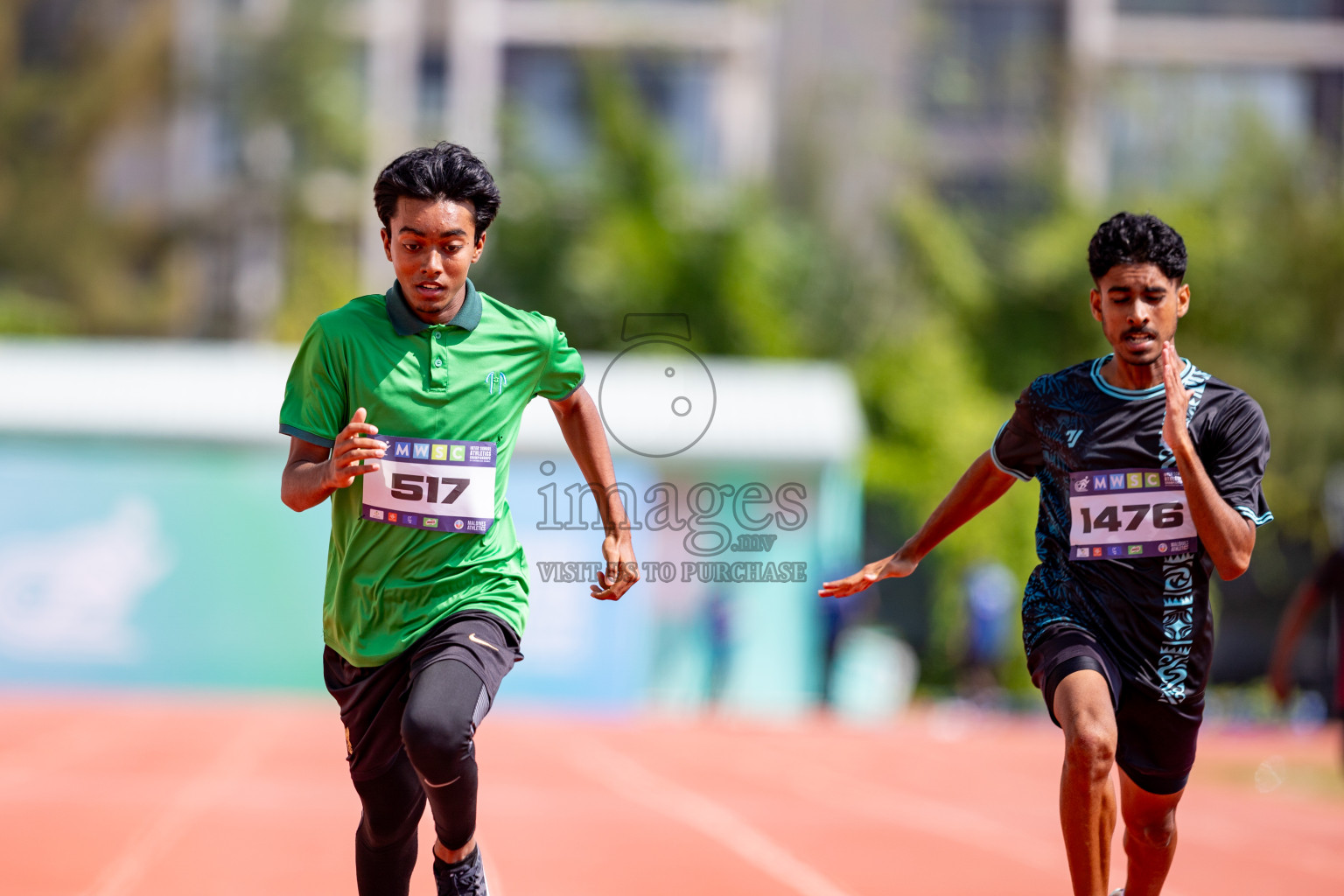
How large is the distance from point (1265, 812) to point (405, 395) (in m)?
7.97

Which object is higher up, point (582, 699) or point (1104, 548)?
point (1104, 548)

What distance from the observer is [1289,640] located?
7.79 meters

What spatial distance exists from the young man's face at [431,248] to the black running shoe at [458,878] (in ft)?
4.43

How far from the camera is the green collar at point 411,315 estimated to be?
386cm

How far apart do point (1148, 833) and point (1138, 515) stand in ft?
2.90

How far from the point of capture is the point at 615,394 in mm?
15453

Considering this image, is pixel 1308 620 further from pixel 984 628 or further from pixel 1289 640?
pixel 984 628

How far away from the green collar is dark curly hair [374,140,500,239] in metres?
0.19

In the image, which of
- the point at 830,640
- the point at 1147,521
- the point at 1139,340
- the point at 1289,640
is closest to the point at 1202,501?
the point at 1147,521

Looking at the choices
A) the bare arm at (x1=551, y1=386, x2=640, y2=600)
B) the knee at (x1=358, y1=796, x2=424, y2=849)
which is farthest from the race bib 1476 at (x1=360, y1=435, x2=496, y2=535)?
the knee at (x1=358, y1=796, x2=424, y2=849)

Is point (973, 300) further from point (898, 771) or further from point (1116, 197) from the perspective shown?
A: point (898, 771)

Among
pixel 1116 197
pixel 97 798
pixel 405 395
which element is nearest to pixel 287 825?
pixel 97 798

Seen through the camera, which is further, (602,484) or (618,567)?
(602,484)

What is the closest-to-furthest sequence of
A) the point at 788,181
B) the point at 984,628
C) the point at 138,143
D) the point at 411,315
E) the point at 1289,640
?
the point at 411,315
the point at 1289,640
the point at 984,628
the point at 788,181
the point at 138,143
